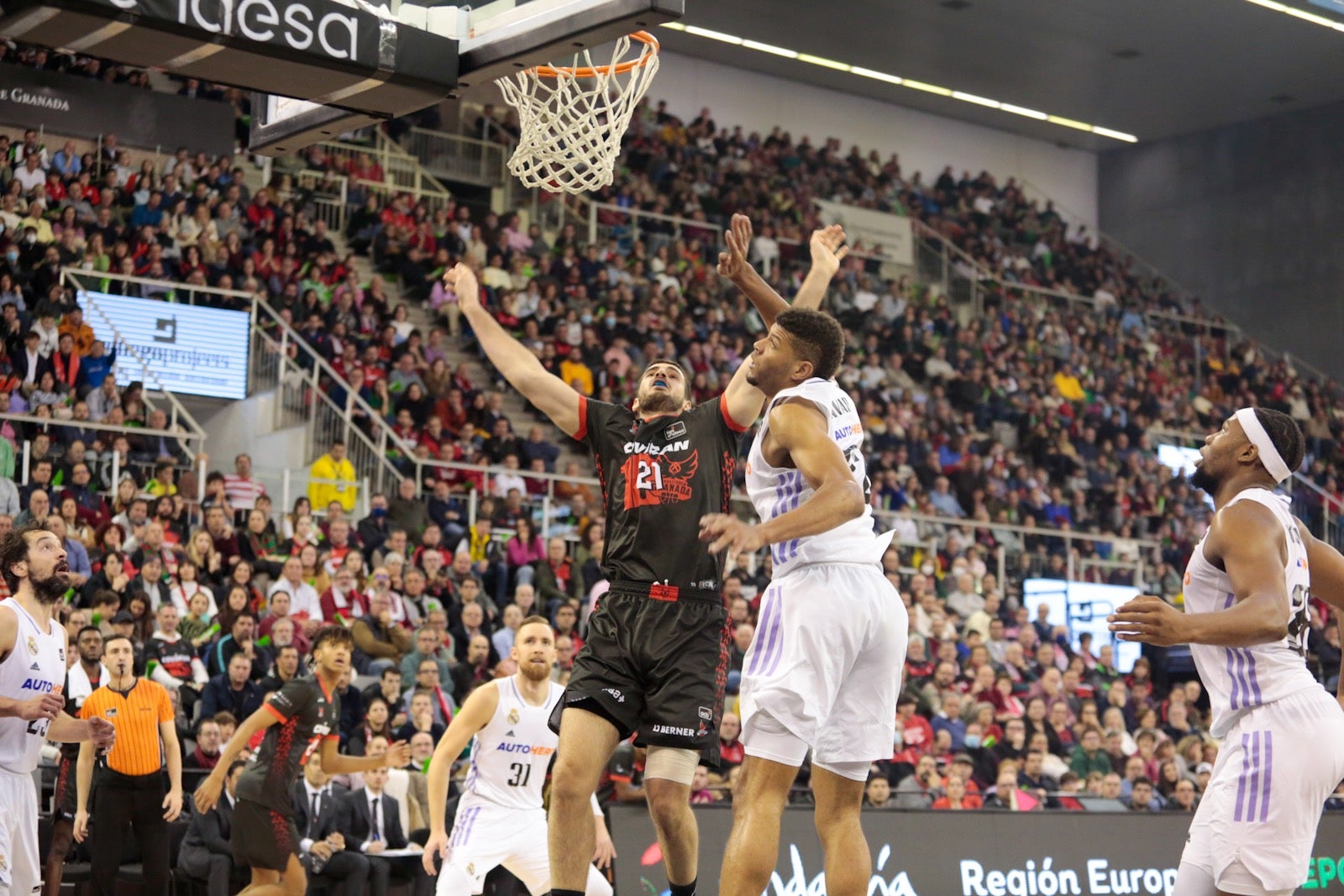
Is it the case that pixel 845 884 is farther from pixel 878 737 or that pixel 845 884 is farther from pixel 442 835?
pixel 442 835

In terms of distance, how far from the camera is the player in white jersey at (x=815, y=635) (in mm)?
5574

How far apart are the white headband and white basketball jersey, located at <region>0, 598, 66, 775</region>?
593cm

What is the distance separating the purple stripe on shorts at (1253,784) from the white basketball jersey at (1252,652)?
166 millimetres

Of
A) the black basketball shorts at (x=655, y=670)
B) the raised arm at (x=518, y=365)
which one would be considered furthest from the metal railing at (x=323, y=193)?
the black basketball shorts at (x=655, y=670)

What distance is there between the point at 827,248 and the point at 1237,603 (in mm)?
2728

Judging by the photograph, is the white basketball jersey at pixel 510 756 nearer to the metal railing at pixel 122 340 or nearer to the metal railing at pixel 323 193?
the metal railing at pixel 122 340

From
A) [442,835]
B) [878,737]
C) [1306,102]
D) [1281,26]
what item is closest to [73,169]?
[442,835]

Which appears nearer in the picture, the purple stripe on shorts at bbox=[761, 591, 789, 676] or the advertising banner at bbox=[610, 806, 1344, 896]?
the purple stripe on shorts at bbox=[761, 591, 789, 676]

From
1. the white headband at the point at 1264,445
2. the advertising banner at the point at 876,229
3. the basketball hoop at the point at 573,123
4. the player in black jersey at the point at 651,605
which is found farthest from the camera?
the advertising banner at the point at 876,229

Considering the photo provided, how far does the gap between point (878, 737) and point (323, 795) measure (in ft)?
21.0

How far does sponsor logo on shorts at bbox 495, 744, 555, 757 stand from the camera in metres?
8.71

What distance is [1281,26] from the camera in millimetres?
26141

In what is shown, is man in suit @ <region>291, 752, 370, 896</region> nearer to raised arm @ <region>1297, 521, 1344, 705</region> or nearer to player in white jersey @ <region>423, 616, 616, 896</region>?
player in white jersey @ <region>423, 616, 616, 896</region>

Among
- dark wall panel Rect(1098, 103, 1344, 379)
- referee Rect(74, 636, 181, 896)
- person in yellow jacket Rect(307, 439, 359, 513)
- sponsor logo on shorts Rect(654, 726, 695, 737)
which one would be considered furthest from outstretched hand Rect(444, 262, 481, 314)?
dark wall panel Rect(1098, 103, 1344, 379)
